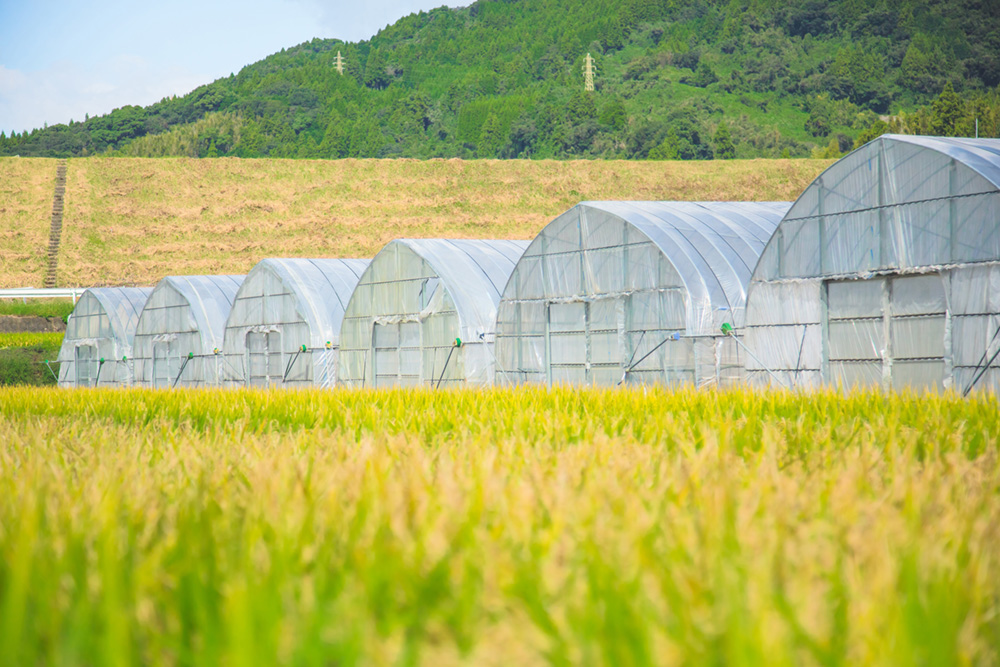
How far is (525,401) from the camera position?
29.1 ft

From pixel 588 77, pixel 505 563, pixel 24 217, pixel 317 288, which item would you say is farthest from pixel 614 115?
pixel 505 563

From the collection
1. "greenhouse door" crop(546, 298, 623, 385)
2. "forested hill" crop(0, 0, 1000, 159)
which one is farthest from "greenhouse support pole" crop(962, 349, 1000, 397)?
"forested hill" crop(0, 0, 1000, 159)

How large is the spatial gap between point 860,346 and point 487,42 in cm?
16310

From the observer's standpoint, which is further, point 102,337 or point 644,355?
point 102,337

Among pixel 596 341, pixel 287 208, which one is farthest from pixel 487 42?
pixel 596 341

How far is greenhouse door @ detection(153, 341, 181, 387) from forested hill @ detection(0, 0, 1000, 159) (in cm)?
6353

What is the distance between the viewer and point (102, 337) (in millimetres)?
30422

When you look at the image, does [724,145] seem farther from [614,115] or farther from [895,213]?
[895,213]

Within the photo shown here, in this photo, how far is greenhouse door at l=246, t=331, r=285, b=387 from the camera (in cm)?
2409

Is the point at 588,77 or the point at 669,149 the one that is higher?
the point at 588,77

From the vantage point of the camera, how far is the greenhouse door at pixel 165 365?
27453 millimetres

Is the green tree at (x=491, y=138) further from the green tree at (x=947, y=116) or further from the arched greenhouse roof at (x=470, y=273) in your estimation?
the arched greenhouse roof at (x=470, y=273)

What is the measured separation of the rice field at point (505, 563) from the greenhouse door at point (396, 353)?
16.5 meters

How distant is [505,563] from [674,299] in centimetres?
1377
